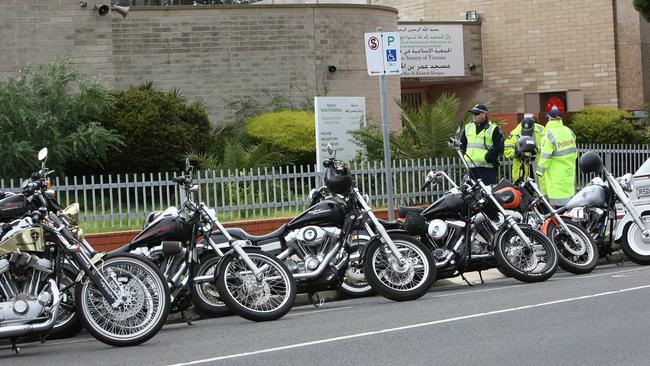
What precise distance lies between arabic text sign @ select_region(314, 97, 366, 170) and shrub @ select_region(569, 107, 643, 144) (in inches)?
429

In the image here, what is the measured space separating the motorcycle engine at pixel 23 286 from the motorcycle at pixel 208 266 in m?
1.17

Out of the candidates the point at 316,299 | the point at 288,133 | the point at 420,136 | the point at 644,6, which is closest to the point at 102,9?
the point at 288,133

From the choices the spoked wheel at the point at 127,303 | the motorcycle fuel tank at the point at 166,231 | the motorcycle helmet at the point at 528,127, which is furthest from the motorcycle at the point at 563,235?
the spoked wheel at the point at 127,303

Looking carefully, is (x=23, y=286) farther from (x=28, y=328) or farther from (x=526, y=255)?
(x=526, y=255)

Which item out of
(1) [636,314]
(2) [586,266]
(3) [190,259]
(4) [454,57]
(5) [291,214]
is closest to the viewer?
(1) [636,314]

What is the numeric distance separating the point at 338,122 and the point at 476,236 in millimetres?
8365

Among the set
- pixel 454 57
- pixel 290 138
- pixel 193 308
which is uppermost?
pixel 454 57

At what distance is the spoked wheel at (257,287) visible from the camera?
10.6 m

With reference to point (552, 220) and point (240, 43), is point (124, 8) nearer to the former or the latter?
point (240, 43)

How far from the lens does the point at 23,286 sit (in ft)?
31.9

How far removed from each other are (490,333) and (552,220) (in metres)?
4.28

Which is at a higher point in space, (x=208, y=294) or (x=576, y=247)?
(x=576, y=247)

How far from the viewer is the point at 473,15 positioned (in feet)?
113

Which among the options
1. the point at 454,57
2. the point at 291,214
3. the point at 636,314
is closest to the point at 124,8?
Answer: the point at 291,214
